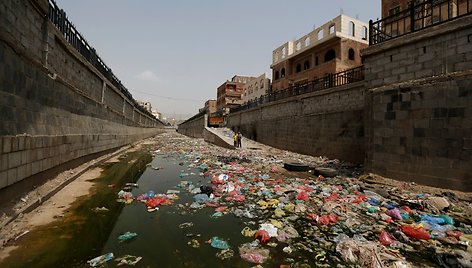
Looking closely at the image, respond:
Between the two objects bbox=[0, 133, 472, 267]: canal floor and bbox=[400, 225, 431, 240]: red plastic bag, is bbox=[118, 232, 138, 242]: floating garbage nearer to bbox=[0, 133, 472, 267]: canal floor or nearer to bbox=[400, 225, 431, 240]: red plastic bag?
bbox=[0, 133, 472, 267]: canal floor

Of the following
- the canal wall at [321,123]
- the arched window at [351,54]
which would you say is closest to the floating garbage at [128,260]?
the canal wall at [321,123]

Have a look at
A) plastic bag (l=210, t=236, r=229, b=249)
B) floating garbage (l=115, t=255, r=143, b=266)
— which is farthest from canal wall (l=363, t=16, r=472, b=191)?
floating garbage (l=115, t=255, r=143, b=266)

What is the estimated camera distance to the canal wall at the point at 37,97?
14.3ft

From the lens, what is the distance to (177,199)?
5773mm

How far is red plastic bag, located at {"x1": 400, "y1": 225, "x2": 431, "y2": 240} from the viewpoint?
369 cm

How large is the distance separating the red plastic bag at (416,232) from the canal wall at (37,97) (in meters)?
7.03

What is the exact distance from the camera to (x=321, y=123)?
13156mm

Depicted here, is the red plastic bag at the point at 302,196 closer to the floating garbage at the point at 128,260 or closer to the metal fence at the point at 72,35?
the floating garbage at the point at 128,260

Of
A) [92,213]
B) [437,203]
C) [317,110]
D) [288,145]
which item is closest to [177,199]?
[92,213]

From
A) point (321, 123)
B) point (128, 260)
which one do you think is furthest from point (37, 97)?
point (321, 123)

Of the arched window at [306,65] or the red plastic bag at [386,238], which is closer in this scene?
the red plastic bag at [386,238]

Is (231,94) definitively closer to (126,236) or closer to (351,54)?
(351,54)

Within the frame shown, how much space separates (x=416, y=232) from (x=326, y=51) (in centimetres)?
2302

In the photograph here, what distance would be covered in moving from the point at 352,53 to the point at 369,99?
17.2 meters
